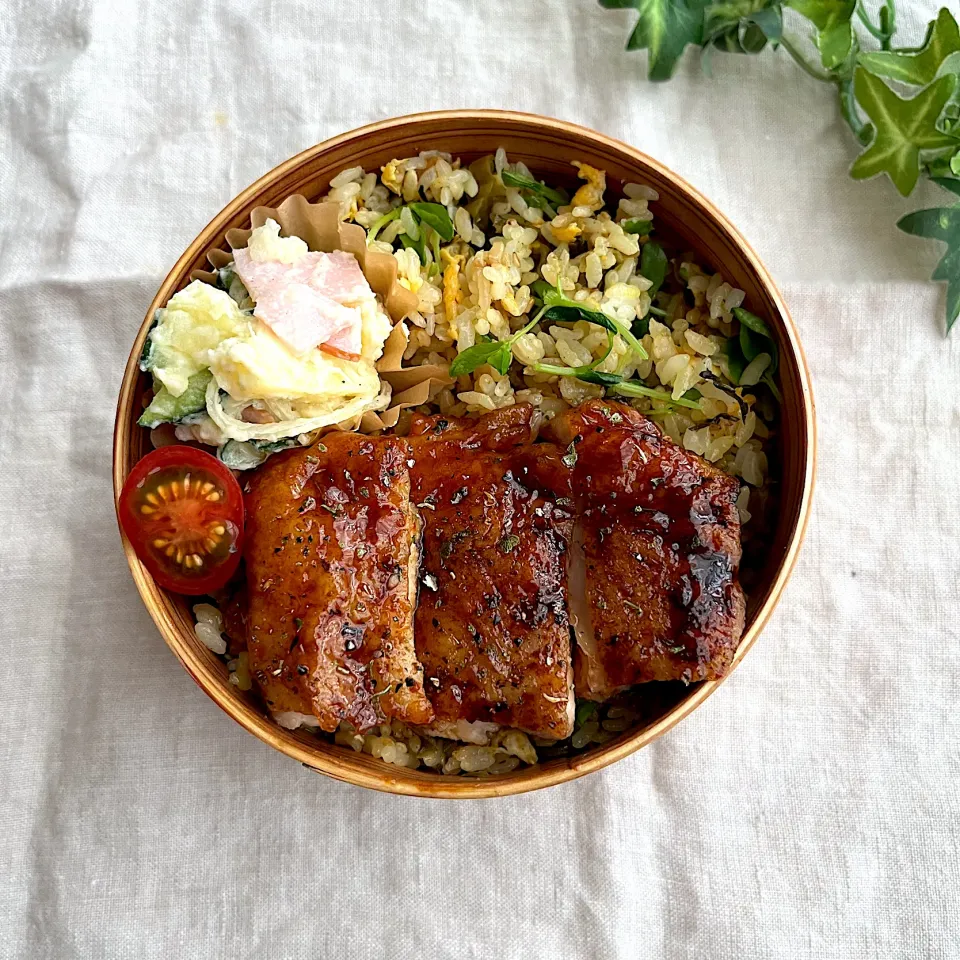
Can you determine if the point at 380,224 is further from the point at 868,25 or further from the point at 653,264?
the point at 868,25

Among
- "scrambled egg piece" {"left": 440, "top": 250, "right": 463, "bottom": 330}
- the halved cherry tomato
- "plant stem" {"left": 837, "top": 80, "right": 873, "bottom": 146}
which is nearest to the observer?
the halved cherry tomato

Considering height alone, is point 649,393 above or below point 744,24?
below

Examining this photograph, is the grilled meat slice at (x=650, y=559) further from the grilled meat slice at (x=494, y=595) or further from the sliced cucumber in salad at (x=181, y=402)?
the sliced cucumber in salad at (x=181, y=402)

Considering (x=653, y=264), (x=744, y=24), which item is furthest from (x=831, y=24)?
(x=653, y=264)

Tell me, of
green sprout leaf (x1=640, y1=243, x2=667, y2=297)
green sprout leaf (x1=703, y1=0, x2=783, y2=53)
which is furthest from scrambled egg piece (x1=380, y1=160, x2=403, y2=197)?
green sprout leaf (x1=703, y1=0, x2=783, y2=53)

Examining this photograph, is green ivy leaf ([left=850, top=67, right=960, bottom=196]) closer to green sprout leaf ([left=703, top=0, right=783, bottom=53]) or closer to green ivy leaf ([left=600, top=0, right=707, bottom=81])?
green sprout leaf ([left=703, top=0, right=783, bottom=53])

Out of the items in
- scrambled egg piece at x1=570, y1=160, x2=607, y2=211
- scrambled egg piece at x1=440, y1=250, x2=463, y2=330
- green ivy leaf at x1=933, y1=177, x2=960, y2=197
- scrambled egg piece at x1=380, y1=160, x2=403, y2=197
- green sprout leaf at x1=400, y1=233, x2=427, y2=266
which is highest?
green ivy leaf at x1=933, y1=177, x2=960, y2=197
